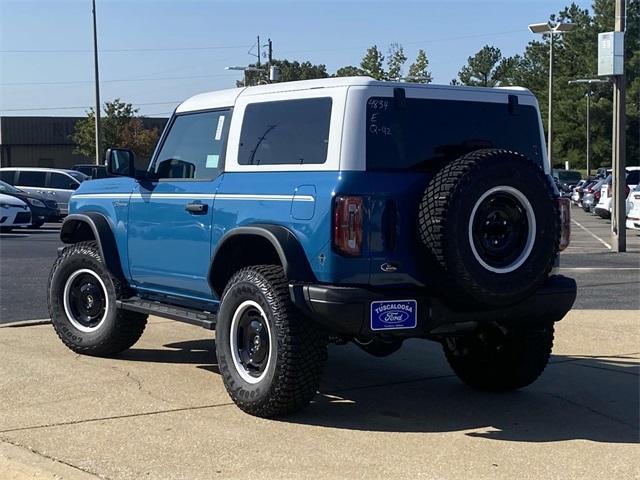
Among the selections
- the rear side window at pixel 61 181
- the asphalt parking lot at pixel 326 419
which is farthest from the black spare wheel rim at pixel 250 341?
the rear side window at pixel 61 181

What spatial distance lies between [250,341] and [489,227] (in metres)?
1.74

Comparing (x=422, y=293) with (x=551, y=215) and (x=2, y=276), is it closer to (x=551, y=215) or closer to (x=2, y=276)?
(x=551, y=215)

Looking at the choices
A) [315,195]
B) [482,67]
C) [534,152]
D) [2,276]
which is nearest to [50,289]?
[315,195]

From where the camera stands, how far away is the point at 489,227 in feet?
19.9

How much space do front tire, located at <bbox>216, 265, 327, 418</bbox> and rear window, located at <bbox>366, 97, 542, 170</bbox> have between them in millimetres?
1035

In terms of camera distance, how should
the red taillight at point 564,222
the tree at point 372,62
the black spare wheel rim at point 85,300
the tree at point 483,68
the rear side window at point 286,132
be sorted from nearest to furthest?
the rear side window at point 286,132 → the red taillight at point 564,222 → the black spare wheel rim at point 85,300 → the tree at point 372,62 → the tree at point 483,68

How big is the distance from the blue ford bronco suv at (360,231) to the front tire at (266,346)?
0.4 inches

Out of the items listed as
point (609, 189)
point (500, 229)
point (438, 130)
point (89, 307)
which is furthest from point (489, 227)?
point (609, 189)

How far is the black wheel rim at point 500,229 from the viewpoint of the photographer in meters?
6.01

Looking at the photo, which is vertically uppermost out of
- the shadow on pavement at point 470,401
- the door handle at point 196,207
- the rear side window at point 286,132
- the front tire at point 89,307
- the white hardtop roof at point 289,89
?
the white hardtop roof at point 289,89

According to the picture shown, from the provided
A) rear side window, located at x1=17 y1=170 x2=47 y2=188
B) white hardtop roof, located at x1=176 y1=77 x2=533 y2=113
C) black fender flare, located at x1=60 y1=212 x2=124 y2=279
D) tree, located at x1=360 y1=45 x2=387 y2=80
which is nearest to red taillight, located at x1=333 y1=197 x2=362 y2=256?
white hardtop roof, located at x1=176 y1=77 x2=533 y2=113

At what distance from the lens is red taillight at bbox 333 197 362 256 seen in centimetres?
587

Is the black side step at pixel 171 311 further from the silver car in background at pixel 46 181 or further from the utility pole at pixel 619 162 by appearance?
the silver car in background at pixel 46 181

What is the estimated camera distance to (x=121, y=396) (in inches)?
273
